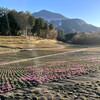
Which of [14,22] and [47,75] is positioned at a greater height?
[14,22]

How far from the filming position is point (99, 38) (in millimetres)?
172375

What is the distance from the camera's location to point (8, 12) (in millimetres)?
129875

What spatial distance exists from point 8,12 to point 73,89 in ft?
380

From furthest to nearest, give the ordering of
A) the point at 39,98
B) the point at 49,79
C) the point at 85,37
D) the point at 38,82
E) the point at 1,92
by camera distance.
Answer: the point at 85,37 → the point at 49,79 → the point at 38,82 → the point at 1,92 → the point at 39,98

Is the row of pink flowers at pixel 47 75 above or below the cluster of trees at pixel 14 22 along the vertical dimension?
below

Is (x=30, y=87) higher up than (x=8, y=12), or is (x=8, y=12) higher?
(x=8, y=12)

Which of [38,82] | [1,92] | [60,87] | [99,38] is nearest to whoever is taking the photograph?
[1,92]

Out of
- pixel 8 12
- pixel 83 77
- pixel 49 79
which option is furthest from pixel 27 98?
pixel 8 12

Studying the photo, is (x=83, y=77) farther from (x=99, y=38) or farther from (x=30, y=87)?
(x=99, y=38)

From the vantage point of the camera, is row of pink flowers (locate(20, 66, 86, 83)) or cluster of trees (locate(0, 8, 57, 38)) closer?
row of pink flowers (locate(20, 66, 86, 83))

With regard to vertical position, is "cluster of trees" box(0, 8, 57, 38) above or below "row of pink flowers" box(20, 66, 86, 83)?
above

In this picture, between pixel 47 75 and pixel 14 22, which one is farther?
pixel 14 22

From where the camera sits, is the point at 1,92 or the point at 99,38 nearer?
the point at 1,92

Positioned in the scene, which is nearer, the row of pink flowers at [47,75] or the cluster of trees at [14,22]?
the row of pink flowers at [47,75]
